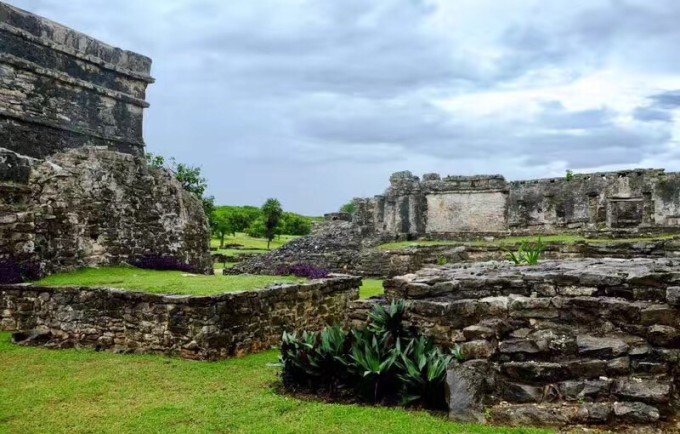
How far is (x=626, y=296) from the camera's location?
19.6ft

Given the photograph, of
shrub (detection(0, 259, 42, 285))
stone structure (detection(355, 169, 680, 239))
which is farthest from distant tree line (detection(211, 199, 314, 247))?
shrub (detection(0, 259, 42, 285))

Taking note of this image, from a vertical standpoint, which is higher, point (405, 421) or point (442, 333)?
point (442, 333)

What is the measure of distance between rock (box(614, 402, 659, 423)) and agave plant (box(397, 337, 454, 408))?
1479mm

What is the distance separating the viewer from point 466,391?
5.25m

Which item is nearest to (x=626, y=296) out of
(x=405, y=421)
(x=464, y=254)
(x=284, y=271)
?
(x=405, y=421)

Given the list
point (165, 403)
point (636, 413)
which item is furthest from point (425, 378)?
point (165, 403)

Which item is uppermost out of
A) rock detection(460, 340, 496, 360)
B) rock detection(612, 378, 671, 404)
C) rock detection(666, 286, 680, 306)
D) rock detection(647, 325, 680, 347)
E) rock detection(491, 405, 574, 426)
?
rock detection(666, 286, 680, 306)

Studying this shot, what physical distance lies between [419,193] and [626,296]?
64.2 feet

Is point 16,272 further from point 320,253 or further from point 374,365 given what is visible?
point 320,253

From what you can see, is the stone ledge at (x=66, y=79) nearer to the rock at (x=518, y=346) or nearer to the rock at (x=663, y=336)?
the rock at (x=518, y=346)

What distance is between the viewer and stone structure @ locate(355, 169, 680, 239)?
76.7 feet

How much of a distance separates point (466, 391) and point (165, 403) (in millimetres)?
3053

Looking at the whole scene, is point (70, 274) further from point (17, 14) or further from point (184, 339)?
point (17, 14)

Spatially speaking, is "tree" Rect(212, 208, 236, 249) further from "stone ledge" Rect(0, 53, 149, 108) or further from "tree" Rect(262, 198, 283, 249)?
"stone ledge" Rect(0, 53, 149, 108)
